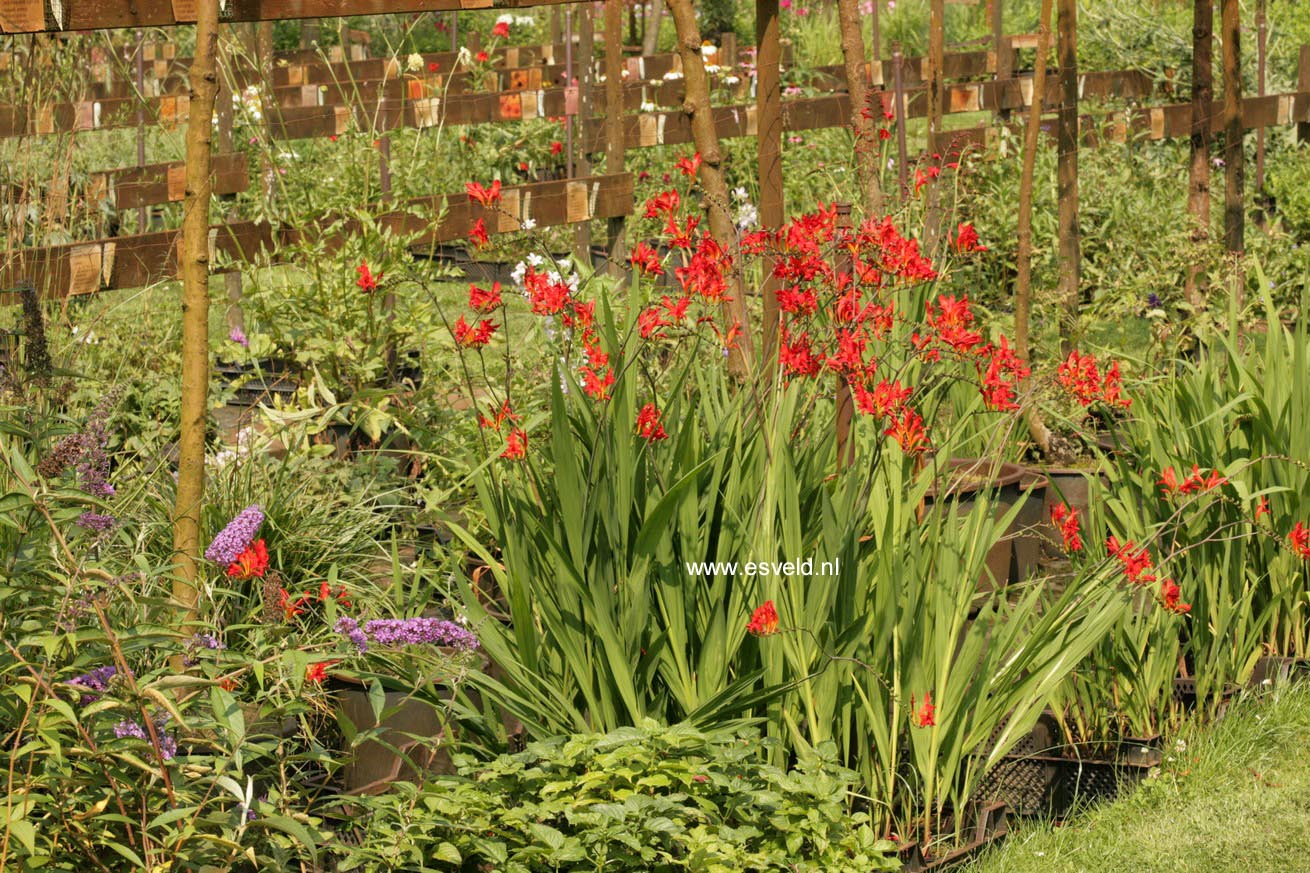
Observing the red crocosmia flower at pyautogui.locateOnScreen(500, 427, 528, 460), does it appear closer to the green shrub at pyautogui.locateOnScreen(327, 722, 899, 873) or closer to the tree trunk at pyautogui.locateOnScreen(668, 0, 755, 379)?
the green shrub at pyautogui.locateOnScreen(327, 722, 899, 873)

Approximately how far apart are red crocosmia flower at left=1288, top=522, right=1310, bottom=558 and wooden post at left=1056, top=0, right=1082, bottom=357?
1.99 meters

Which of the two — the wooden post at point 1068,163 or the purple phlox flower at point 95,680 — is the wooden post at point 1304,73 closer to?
the wooden post at point 1068,163

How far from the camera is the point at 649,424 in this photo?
9.95 ft

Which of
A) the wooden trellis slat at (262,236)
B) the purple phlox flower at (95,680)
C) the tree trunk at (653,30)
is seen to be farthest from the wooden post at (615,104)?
the tree trunk at (653,30)

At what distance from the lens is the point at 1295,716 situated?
3824 mm

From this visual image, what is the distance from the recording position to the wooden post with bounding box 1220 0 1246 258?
6273 millimetres

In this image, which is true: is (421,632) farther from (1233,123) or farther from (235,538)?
(1233,123)

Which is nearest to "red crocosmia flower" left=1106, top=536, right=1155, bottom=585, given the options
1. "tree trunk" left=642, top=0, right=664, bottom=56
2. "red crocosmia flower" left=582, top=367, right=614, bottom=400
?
"red crocosmia flower" left=582, top=367, right=614, bottom=400

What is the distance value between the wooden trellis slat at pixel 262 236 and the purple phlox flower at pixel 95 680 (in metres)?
1.51

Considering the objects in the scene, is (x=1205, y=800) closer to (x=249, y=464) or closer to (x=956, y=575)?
(x=956, y=575)

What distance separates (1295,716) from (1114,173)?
19.3 feet

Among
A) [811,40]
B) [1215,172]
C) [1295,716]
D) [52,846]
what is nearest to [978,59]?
[1215,172]

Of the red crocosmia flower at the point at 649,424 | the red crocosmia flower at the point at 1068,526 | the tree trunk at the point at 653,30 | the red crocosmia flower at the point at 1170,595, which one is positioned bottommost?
the red crocosmia flower at the point at 1170,595

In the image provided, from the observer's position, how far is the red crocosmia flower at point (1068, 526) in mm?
3605
